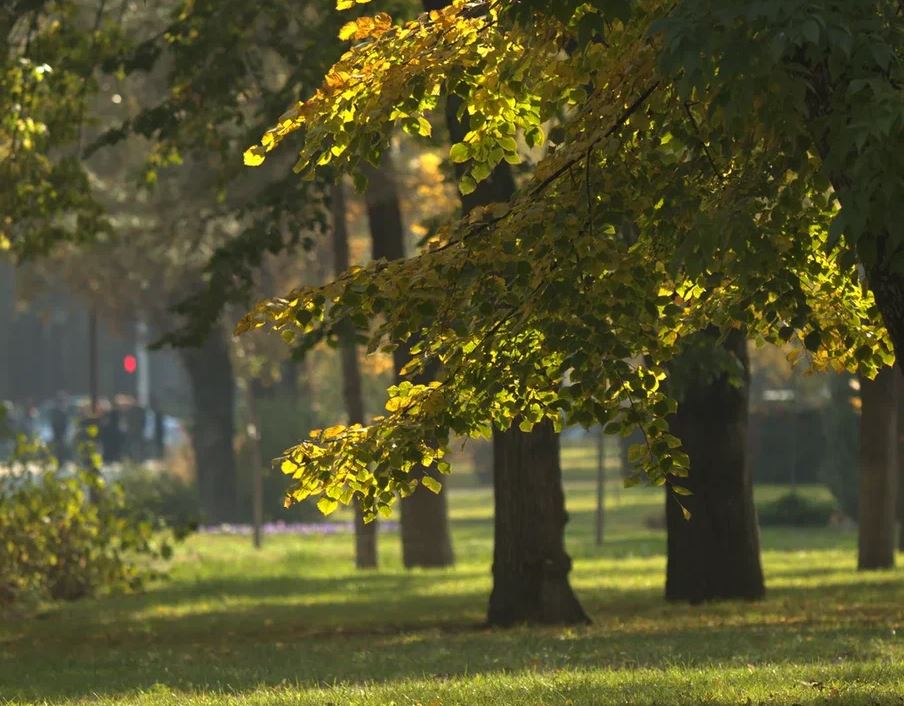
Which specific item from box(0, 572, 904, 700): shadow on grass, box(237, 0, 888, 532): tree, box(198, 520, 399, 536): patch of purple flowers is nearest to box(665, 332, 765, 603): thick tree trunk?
box(0, 572, 904, 700): shadow on grass

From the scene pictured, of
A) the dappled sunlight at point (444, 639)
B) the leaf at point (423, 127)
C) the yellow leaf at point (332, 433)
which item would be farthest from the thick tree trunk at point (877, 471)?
Answer: the yellow leaf at point (332, 433)

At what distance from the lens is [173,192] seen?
3700 centimetres

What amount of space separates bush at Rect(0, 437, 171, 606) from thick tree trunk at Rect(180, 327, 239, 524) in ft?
64.0

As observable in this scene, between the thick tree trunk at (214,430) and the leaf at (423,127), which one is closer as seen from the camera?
the leaf at (423,127)

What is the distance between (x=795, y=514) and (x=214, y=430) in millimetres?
12433

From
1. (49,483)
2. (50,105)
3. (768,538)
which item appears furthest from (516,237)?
(768,538)

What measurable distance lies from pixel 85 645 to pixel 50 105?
5.68 metres

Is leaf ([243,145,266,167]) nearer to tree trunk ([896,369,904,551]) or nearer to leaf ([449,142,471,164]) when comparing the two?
leaf ([449,142,471,164])

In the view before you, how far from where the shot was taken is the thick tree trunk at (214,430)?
42.1 meters

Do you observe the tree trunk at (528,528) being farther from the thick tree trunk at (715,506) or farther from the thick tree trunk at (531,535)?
the thick tree trunk at (715,506)

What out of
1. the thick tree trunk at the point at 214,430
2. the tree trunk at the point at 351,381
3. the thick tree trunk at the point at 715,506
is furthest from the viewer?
the thick tree trunk at the point at 214,430

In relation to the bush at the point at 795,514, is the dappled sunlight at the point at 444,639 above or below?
below

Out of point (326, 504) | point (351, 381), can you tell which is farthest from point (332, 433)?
point (351, 381)

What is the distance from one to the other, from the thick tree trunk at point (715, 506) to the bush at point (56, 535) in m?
6.18
